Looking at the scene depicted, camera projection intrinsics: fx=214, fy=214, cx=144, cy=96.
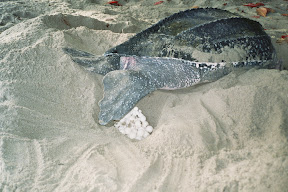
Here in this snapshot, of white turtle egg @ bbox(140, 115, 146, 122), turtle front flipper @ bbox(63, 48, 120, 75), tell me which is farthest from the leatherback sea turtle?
white turtle egg @ bbox(140, 115, 146, 122)

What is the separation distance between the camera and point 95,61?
5.35 ft

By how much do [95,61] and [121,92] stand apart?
0.42m

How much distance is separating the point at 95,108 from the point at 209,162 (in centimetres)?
80

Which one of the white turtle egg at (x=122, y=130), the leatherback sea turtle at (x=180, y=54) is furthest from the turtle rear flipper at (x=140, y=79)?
the white turtle egg at (x=122, y=130)

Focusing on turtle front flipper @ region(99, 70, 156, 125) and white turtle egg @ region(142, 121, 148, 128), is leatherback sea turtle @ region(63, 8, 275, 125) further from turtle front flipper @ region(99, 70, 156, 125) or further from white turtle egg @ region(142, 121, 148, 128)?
white turtle egg @ region(142, 121, 148, 128)

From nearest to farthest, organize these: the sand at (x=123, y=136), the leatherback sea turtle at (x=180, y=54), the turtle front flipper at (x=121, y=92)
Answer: the sand at (x=123, y=136), the turtle front flipper at (x=121, y=92), the leatherback sea turtle at (x=180, y=54)

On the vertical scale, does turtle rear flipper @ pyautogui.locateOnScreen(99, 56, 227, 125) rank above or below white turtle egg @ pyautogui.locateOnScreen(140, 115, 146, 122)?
above

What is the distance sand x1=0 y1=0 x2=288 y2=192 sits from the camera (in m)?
0.97

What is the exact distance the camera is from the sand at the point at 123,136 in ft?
3.17

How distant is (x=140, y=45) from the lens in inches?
60.3

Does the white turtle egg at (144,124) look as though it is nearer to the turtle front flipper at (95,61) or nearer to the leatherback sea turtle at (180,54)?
the leatherback sea turtle at (180,54)

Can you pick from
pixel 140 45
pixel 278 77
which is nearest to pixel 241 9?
pixel 278 77

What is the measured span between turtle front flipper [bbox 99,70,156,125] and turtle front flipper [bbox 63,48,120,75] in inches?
9.8

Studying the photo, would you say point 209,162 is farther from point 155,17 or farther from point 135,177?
point 155,17
